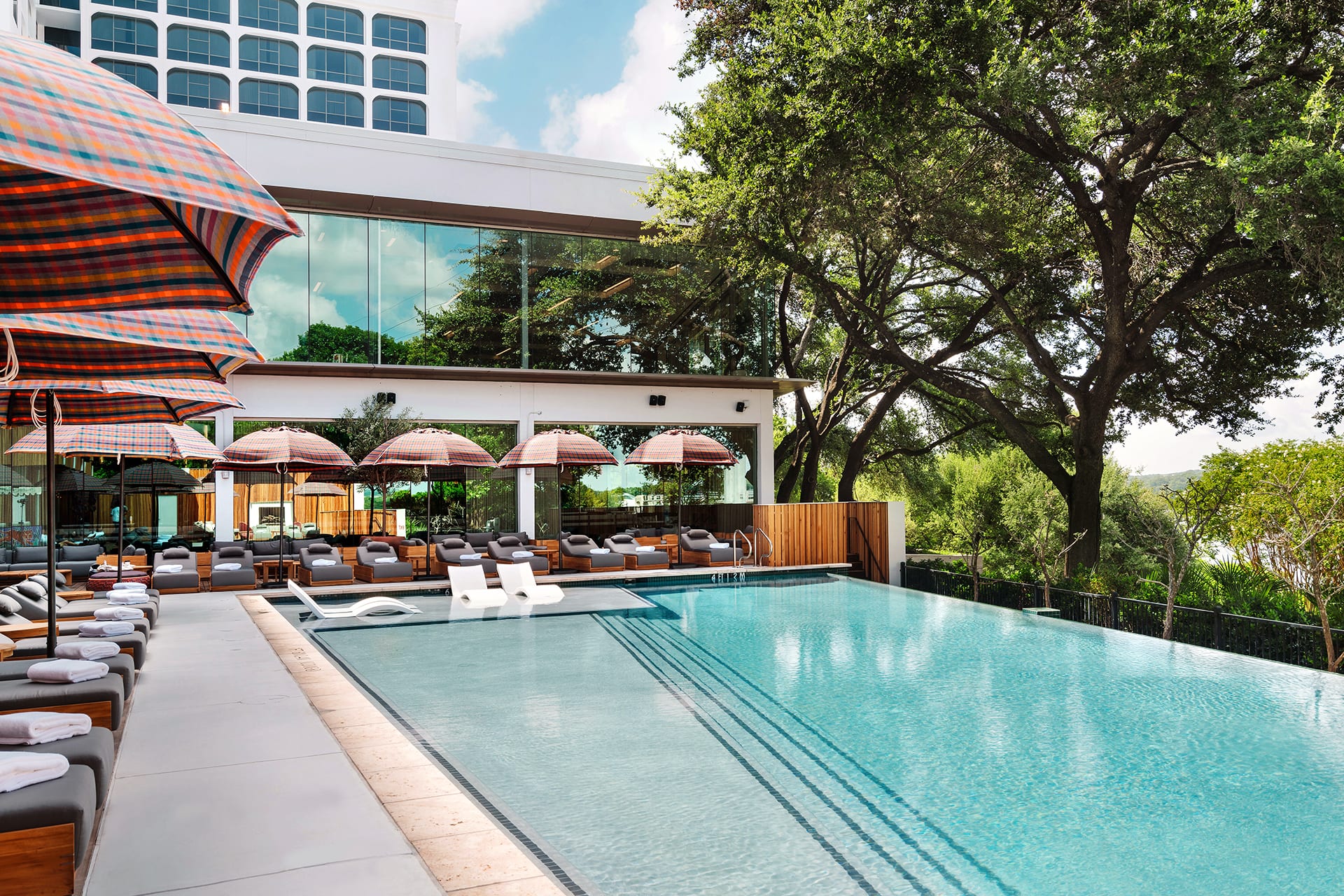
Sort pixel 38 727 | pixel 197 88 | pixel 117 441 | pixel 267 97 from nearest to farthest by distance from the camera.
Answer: pixel 38 727 < pixel 117 441 < pixel 197 88 < pixel 267 97

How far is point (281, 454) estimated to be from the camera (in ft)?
50.8

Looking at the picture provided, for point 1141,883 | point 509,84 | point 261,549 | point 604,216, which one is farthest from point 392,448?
point 509,84

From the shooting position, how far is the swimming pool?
5051 millimetres

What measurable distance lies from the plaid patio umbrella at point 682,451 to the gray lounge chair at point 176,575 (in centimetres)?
802

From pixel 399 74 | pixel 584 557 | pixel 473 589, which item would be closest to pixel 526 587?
pixel 473 589

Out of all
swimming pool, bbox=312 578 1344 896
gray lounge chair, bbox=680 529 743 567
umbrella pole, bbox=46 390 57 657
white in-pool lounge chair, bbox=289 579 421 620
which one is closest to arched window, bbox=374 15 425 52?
gray lounge chair, bbox=680 529 743 567

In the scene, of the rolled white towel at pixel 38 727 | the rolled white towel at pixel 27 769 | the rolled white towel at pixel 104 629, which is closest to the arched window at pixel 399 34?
the rolled white towel at pixel 104 629

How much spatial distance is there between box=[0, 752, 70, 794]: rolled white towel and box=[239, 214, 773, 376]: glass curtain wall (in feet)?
52.2

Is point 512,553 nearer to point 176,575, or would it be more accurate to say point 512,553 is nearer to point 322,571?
point 322,571

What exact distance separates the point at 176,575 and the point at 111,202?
1371 centimetres

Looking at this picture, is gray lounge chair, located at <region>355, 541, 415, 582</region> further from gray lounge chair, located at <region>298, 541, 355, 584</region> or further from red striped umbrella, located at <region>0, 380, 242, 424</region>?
red striped umbrella, located at <region>0, 380, 242, 424</region>

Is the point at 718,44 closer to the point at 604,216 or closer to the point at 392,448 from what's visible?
the point at 604,216

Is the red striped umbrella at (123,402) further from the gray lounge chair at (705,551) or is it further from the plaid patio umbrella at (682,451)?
the gray lounge chair at (705,551)

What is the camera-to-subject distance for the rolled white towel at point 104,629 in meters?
7.75
